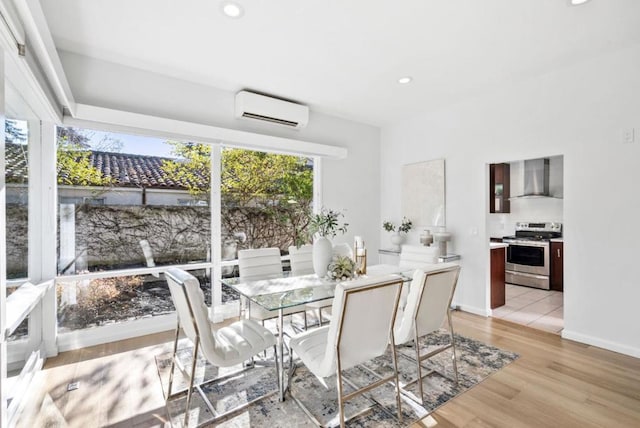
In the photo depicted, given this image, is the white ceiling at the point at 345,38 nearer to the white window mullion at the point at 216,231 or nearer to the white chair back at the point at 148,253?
the white window mullion at the point at 216,231

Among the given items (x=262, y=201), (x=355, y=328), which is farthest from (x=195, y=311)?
(x=262, y=201)

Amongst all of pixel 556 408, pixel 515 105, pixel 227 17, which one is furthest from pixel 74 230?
pixel 515 105

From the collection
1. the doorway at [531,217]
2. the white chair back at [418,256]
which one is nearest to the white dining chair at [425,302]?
the white chair back at [418,256]

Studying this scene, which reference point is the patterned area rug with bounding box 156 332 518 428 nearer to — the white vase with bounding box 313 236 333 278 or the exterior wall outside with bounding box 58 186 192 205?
the white vase with bounding box 313 236 333 278

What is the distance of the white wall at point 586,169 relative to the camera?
9.67 ft

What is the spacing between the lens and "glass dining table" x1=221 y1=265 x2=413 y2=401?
2.21 m

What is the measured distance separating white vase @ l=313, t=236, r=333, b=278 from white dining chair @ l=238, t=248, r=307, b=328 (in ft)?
1.40

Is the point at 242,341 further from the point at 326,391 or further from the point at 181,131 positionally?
the point at 181,131

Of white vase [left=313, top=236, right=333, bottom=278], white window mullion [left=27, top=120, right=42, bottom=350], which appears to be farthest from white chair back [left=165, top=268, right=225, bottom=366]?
white window mullion [left=27, top=120, right=42, bottom=350]

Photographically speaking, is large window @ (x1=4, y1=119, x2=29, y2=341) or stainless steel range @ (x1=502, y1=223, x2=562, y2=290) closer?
large window @ (x1=4, y1=119, x2=29, y2=341)

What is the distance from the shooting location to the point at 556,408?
7.02 feet

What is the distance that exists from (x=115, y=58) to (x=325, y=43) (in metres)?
2.08

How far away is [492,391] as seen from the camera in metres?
2.35

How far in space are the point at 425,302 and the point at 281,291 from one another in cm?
110
